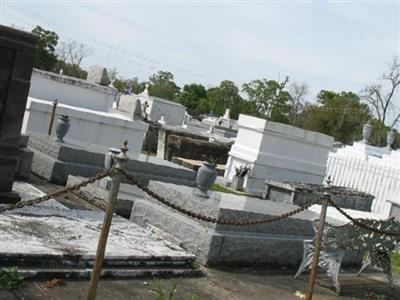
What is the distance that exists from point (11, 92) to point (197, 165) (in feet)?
35.0

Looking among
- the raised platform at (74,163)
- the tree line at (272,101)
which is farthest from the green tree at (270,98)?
the raised platform at (74,163)

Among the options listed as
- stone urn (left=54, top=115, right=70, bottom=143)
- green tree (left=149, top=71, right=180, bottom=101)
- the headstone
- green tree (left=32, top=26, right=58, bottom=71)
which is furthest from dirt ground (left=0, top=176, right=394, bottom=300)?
green tree (left=149, top=71, right=180, bottom=101)

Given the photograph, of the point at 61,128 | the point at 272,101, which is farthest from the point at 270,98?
the point at 61,128

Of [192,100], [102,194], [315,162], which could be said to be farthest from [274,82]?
[102,194]

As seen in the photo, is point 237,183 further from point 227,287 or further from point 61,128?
point 227,287

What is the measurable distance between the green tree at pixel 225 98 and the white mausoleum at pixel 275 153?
57.5 meters

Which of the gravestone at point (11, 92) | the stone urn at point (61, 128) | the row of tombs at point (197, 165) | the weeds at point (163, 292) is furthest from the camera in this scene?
the stone urn at point (61, 128)

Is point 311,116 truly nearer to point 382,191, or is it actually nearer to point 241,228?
point 382,191

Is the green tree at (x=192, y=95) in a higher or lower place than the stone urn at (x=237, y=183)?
higher

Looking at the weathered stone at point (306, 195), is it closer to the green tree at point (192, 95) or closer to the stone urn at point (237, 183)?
the stone urn at point (237, 183)

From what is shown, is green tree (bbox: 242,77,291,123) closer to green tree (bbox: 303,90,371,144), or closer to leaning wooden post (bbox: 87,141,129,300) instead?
green tree (bbox: 303,90,371,144)

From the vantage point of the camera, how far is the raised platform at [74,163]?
10156mm

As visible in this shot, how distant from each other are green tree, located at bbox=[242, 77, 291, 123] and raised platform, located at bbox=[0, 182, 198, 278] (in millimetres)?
65815

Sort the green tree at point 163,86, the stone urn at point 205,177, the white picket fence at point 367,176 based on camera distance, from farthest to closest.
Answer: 1. the green tree at point 163,86
2. the white picket fence at point 367,176
3. the stone urn at point 205,177
